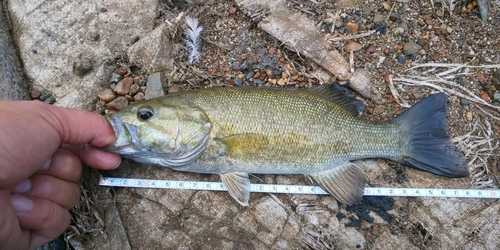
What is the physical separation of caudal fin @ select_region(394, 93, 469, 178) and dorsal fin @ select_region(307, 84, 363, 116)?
1.67 ft

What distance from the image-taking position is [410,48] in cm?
447

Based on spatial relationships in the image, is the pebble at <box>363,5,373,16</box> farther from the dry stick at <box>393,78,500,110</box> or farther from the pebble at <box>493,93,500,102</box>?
the pebble at <box>493,93,500,102</box>

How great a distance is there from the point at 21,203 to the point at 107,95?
4.96ft

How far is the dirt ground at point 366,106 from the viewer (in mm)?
3771

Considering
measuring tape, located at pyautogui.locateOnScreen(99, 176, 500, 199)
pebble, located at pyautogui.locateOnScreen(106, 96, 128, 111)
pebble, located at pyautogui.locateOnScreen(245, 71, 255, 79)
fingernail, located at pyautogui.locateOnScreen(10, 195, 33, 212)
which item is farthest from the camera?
pebble, located at pyautogui.locateOnScreen(245, 71, 255, 79)

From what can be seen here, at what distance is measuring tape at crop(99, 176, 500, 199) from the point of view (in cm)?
388

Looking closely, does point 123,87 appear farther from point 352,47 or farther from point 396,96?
point 396,96

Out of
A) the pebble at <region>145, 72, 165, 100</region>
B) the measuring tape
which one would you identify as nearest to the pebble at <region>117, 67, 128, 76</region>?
the pebble at <region>145, 72, 165, 100</region>

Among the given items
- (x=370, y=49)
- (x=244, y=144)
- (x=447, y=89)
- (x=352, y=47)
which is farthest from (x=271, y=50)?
(x=447, y=89)

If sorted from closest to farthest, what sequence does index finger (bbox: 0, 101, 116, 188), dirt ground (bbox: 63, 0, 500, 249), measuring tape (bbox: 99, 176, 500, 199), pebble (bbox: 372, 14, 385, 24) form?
index finger (bbox: 0, 101, 116, 188) < dirt ground (bbox: 63, 0, 500, 249) < measuring tape (bbox: 99, 176, 500, 199) < pebble (bbox: 372, 14, 385, 24)

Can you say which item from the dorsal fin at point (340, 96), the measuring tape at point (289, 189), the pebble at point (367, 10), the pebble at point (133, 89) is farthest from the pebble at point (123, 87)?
the pebble at point (367, 10)

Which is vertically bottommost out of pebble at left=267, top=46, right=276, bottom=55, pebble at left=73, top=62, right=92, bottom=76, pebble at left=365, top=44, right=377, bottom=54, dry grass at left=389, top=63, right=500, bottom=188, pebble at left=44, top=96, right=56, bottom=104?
dry grass at left=389, top=63, right=500, bottom=188

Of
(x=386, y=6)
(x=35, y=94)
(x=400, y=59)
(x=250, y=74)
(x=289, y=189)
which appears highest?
(x=35, y=94)

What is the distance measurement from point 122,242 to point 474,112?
4137 mm
